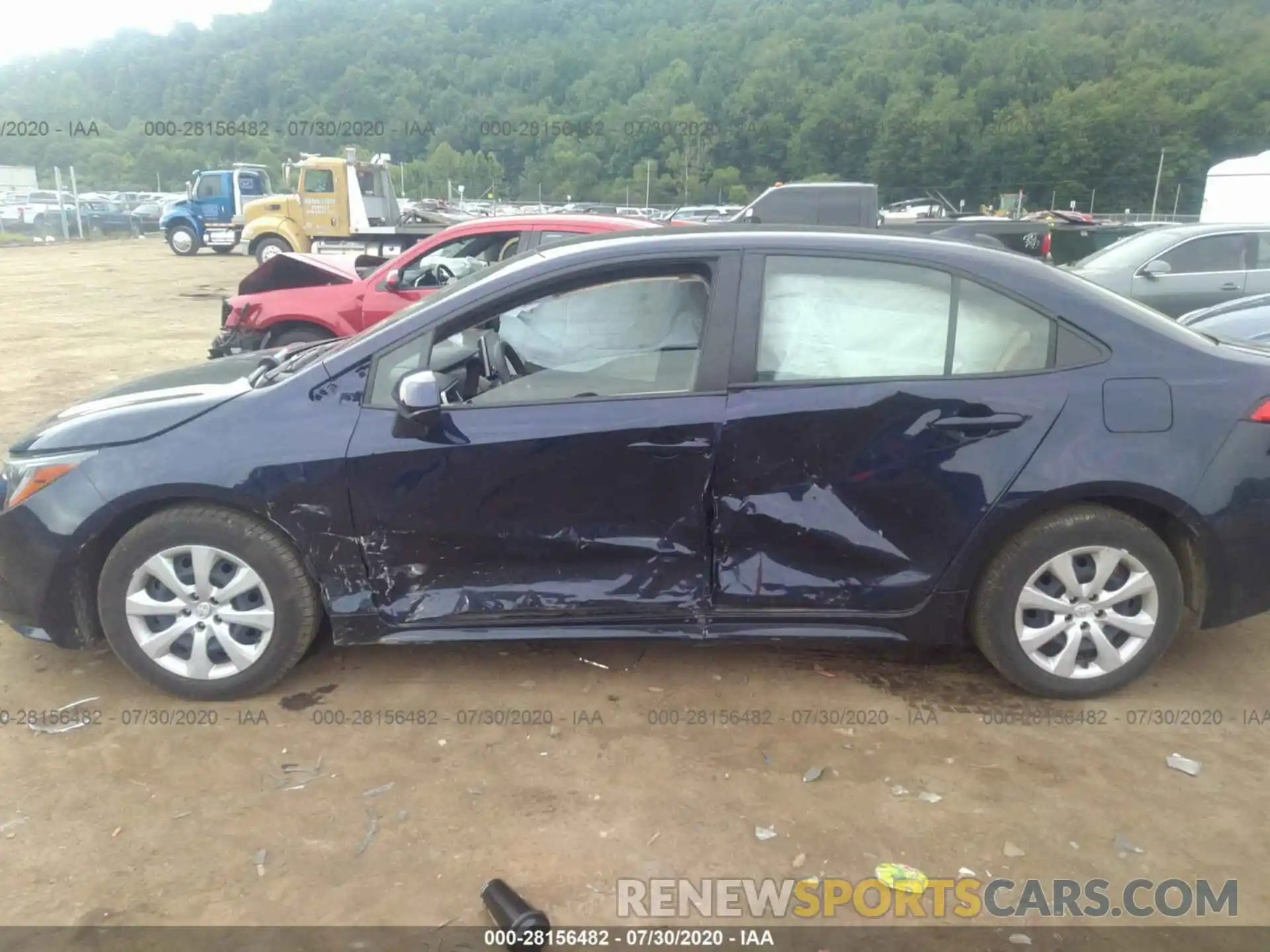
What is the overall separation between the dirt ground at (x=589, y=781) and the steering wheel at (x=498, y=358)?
1.10 m

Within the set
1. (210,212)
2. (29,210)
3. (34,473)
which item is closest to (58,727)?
(34,473)

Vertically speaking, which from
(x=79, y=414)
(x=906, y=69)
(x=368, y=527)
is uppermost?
(x=906, y=69)

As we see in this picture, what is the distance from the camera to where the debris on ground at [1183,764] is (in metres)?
2.95

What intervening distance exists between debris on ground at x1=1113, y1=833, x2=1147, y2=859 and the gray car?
886 cm

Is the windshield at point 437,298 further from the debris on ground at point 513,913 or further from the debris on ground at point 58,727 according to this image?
the debris on ground at point 513,913

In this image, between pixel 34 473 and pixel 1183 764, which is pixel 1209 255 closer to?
pixel 1183 764

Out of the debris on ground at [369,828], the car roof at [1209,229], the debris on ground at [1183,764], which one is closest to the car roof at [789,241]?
the debris on ground at [1183,764]

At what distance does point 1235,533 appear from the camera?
3.17 meters

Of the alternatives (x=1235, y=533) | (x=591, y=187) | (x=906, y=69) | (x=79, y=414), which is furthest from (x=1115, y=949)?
(x=906, y=69)

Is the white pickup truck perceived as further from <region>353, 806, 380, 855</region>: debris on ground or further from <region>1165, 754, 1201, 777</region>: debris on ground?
<region>1165, 754, 1201, 777</region>: debris on ground

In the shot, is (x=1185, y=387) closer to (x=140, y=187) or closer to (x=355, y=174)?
(x=355, y=174)

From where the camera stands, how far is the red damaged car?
7.32 metres

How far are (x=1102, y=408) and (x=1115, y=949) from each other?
1.66 metres

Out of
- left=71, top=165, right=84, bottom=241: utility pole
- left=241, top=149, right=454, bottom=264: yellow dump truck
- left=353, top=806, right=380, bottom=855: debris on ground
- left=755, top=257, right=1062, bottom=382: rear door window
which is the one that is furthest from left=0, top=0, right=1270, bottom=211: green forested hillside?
left=353, top=806, right=380, bottom=855: debris on ground
